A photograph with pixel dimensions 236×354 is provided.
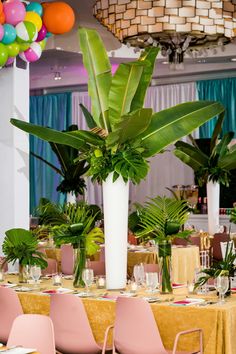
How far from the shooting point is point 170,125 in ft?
21.8

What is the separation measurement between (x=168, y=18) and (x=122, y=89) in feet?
6.93

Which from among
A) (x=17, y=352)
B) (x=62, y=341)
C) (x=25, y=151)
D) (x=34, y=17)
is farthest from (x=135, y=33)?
(x=17, y=352)

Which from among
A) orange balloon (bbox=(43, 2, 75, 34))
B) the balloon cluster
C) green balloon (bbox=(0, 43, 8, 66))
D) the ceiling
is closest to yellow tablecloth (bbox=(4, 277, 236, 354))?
green balloon (bbox=(0, 43, 8, 66))

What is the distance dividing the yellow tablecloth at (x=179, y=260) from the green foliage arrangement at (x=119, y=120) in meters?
2.86

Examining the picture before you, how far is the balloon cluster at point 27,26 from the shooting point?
25.3 feet

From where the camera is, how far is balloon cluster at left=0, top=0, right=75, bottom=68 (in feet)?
25.3

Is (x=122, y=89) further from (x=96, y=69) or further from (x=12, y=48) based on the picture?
(x=12, y=48)

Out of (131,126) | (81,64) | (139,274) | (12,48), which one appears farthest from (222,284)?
(81,64)

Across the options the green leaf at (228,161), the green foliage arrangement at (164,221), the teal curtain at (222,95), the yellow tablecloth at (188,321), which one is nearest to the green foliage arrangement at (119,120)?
the green foliage arrangement at (164,221)

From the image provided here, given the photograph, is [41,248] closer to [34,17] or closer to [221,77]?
[34,17]

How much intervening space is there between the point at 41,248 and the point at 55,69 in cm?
603

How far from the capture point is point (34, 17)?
26.2 feet

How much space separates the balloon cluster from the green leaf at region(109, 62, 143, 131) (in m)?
1.68

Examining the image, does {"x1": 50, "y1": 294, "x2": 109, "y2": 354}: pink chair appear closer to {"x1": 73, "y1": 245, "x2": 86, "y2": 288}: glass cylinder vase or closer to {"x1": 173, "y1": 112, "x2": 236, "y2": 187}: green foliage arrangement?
{"x1": 73, "y1": 245, "x2": 86, "y2": 288}: glass cylinder vase
